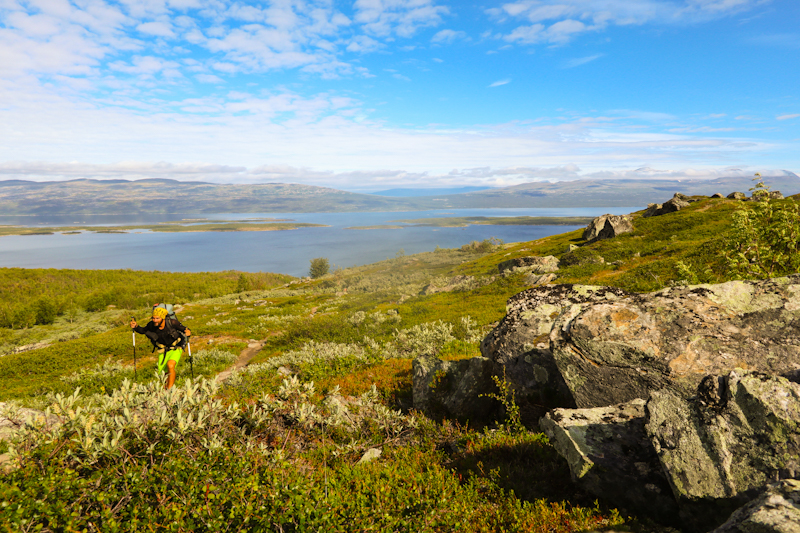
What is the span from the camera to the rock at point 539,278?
26634 mm

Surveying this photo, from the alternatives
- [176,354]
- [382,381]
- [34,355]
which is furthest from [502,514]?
[34,355]

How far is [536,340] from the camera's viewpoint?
7.88 metres

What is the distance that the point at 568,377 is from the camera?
6113 millimetres

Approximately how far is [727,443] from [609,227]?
165ft

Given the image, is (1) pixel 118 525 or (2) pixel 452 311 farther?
(2) pixel 452 311

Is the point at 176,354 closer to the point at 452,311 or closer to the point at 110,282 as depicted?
the point at 452,311

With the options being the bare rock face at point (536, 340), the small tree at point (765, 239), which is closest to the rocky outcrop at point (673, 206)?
the small tree at point (765, 239)

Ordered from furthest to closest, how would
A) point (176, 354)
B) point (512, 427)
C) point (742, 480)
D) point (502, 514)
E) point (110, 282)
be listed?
point (110, 282)
point (176, 354)
point (512, 427)
point (502, 514)
point (742, 480)

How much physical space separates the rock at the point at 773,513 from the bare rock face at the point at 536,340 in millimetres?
3648

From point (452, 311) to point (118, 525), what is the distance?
20206mm

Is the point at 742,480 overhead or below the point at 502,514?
overhead

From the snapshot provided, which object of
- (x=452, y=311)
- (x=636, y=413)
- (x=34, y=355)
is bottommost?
(x=34, y=355)

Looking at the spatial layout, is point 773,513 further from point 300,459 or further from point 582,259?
point 582,259

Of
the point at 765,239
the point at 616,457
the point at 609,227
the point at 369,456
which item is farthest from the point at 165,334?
the point at 609,227
